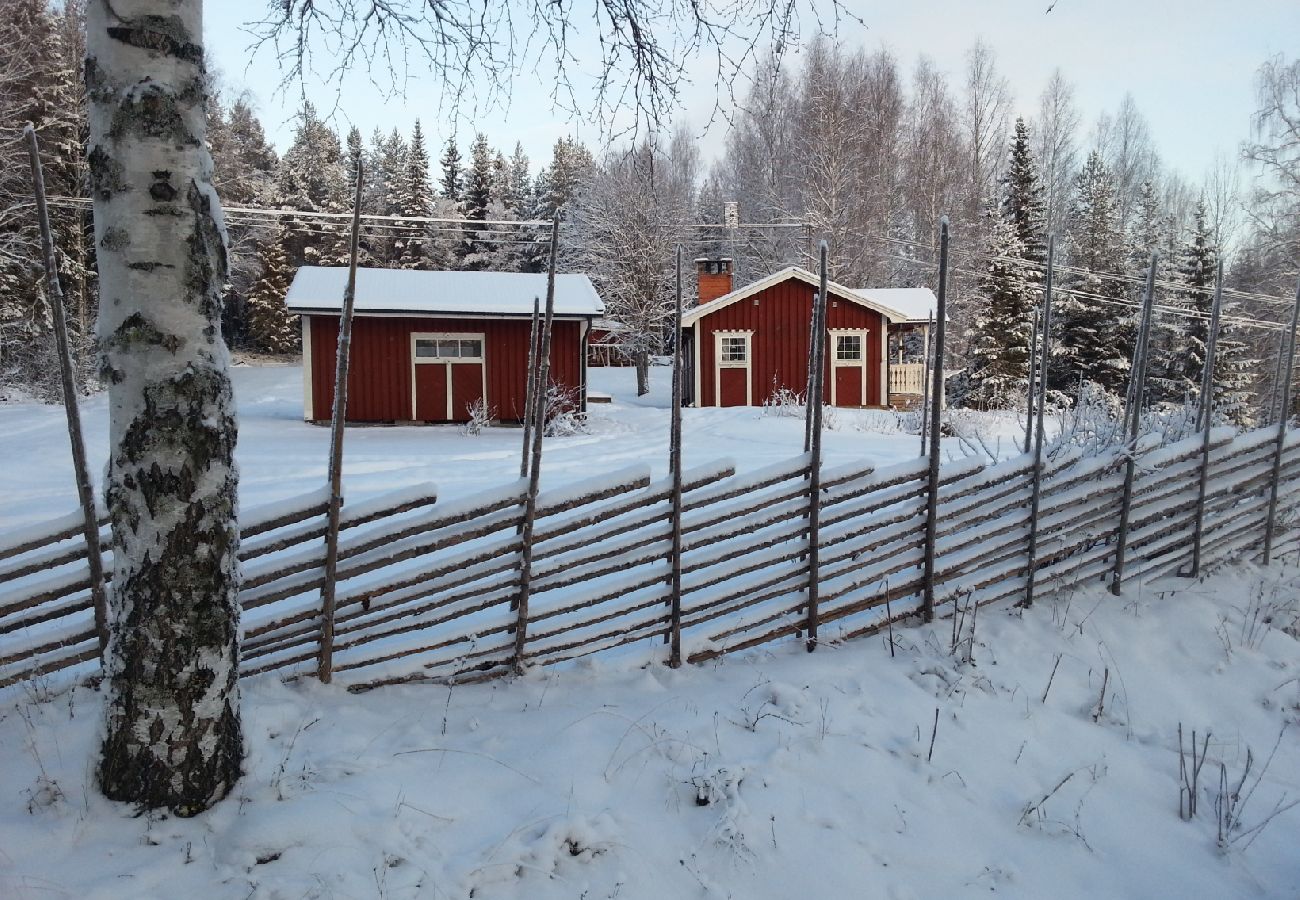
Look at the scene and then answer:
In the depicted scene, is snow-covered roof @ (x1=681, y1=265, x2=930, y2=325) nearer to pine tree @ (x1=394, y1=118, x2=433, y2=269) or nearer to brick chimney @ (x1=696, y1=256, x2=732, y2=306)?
brick chimney @ (x1=696, y1=256, x2=732, y2=306)

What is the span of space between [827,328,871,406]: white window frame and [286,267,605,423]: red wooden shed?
704 centimetres

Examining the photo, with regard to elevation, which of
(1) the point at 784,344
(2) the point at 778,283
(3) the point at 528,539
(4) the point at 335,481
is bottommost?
(3) the point at 528,539

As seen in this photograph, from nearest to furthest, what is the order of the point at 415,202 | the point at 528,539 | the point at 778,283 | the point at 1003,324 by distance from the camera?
the point at 528,539
the point at 778,283
the point at 1003,324
the point at 415,202

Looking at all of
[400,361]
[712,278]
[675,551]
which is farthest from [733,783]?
[712,278]

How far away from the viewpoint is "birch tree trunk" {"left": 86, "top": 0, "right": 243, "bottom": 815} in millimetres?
2480

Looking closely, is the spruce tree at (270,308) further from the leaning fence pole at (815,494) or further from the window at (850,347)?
the leaning fence pole at (815,494)

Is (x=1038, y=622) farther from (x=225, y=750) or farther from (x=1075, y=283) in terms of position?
(x=1075, y=283)

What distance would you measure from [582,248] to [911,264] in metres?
12.8

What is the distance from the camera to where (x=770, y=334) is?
71.1 ft

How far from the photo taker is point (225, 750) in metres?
2.80

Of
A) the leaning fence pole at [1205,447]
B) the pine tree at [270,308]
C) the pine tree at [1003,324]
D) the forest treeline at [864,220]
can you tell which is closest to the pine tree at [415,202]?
the forest treeline at [864,220]

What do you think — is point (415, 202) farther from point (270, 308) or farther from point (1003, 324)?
point (1003, 324)

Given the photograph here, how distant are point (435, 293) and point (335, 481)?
14.5 m

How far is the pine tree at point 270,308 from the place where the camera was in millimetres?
35906
